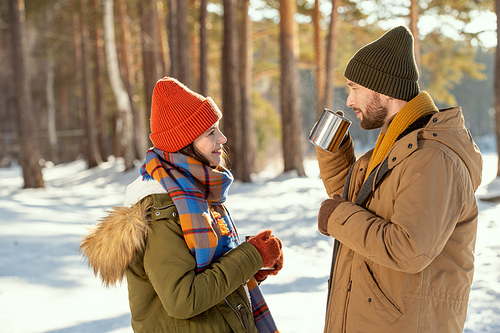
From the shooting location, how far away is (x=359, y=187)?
2.10m

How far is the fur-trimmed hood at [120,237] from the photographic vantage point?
1.66 m

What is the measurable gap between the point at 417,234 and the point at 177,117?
1.08 meters

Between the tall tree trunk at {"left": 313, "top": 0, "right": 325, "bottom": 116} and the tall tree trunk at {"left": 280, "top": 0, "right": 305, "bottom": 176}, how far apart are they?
238 centimetres

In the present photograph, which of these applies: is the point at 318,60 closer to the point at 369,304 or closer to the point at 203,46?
the point at 203,46

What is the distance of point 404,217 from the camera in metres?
1.68

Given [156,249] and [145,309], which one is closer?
[156,249]

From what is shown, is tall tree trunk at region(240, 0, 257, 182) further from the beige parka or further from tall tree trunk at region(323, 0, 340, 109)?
the beige parka

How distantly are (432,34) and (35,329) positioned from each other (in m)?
17.7

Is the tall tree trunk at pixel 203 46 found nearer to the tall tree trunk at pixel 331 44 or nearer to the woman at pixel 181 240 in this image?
the tall tree trunk at pixel 331 44

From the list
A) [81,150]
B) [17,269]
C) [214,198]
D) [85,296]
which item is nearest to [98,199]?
[17,269]

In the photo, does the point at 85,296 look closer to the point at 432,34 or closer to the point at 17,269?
the point at 17,269

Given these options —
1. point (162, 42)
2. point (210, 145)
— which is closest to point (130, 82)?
point (162, 42)

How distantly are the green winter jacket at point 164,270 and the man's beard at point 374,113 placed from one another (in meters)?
0.88

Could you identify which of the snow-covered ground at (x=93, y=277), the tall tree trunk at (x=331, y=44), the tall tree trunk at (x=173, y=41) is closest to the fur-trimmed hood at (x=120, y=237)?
the snow-covered ground at (x=93, y=277)
